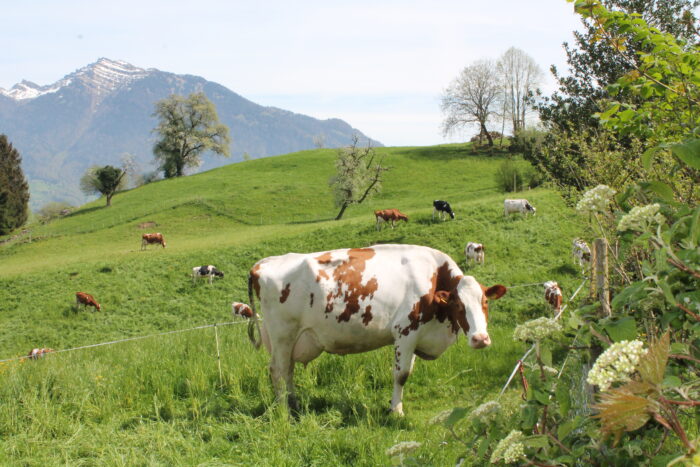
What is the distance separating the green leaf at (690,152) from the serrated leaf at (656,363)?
2.44 feet

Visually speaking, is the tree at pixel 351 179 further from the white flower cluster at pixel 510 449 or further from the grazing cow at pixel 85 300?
the white flower cluster at pixel 510 449

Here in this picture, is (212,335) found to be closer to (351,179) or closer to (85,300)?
(85,300)

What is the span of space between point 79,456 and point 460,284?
5.03 m

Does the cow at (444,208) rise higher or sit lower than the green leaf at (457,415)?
higher

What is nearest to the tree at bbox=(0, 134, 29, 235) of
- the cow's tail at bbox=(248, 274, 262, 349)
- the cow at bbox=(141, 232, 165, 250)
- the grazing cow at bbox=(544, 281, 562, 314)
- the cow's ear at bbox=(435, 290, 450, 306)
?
the cow at bbox=(141, 232, 165, 250)

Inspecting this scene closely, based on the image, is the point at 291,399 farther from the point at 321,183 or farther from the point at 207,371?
the point at 321,183

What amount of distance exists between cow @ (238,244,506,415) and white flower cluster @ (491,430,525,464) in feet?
18.2

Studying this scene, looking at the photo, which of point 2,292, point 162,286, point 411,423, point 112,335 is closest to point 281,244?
point 162,286

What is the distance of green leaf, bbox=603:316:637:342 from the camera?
205 centimetres

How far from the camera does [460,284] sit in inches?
288

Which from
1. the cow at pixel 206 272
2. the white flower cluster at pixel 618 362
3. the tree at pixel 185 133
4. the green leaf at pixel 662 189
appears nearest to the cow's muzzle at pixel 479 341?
the green leaf at pixel 662 189

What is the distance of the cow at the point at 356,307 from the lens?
7.88 meters

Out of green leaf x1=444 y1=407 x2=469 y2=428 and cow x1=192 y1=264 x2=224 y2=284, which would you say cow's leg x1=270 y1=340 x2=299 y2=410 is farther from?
cow x1=192 y1=264 x2=224 y2=284

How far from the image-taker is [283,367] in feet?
26.3
